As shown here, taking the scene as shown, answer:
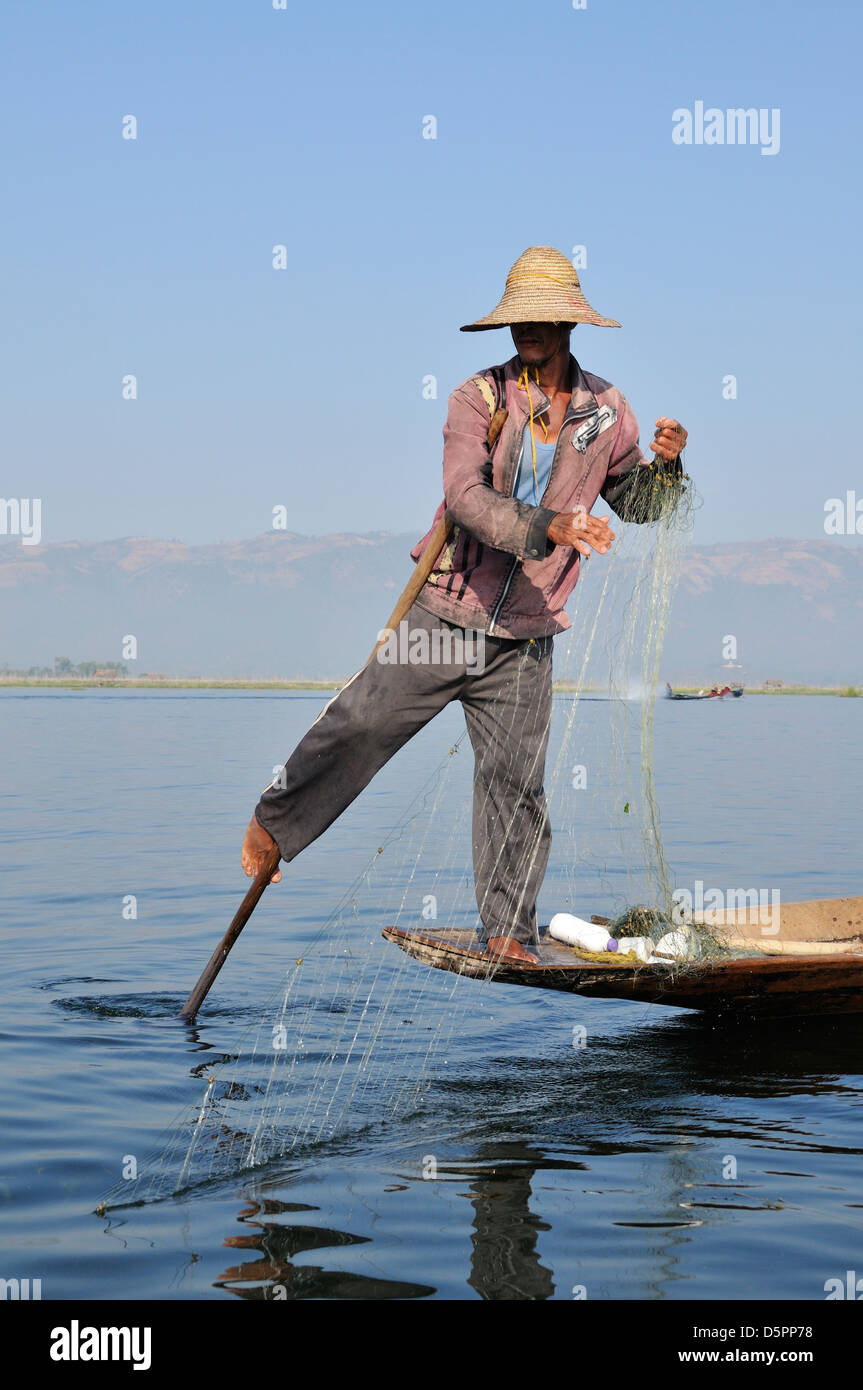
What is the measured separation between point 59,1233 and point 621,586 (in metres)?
3.45

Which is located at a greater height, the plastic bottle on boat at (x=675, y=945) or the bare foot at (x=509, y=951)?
the bare foot at (x=509, y=951)

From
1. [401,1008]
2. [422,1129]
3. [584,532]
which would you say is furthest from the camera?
[401,1008]

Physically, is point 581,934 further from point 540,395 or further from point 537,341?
point 537,341

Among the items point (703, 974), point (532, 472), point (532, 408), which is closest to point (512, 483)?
point (532, 472)

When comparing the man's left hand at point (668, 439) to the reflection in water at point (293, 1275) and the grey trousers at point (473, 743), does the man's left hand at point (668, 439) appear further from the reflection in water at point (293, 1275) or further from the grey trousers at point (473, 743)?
the reflection in water at point (293, 1275)

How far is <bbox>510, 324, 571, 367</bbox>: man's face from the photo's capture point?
5838mm

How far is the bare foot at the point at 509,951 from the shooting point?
5.95m

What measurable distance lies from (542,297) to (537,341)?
0.18 metres

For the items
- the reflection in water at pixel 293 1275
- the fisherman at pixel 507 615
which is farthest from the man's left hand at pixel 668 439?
the reflection in water at pixel 293 1275

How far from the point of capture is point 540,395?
5.84 meters

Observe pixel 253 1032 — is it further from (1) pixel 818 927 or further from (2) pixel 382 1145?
(1) pixel 818 927

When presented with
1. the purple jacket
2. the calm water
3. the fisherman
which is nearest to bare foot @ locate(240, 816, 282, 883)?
the fisherman
